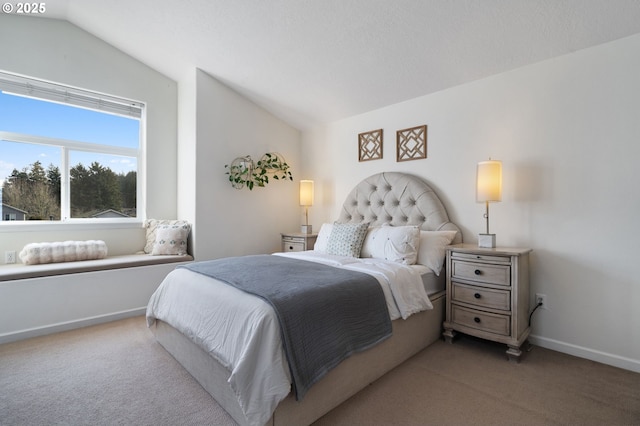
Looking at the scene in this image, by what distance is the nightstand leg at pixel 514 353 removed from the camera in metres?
2.02

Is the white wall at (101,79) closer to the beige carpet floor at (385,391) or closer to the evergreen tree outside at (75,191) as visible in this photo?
the evergreen tree outside at (75,191)

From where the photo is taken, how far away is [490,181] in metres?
2.25

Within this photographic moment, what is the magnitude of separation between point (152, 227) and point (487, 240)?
10.9 feet

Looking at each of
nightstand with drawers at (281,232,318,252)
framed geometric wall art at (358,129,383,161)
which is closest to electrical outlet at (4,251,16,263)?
nightstand with drawers at (281,232,318,252)

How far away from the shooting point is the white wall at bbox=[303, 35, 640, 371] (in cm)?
195

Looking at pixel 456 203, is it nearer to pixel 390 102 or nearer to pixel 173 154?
pixel 390 102

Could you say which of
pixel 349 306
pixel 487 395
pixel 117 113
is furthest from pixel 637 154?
pixel 117 113

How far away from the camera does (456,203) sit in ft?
8.95

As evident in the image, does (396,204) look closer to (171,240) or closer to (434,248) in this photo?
(434,248)

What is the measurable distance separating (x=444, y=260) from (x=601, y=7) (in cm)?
183

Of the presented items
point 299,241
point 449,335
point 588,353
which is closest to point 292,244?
point 299,241

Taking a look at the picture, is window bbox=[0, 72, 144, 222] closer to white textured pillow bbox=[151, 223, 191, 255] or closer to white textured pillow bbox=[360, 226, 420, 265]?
white textured pillow bbox=[151, 223, 191, 255]

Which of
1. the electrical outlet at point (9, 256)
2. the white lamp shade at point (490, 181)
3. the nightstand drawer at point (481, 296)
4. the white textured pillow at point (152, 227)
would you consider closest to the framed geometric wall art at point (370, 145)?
the white lamp shade at point (490, 181)

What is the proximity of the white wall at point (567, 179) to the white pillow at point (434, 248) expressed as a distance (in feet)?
0.95
